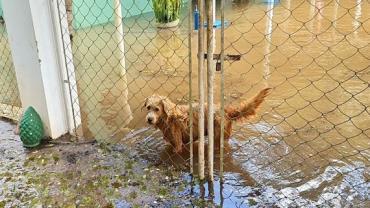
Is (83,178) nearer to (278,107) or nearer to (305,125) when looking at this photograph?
(305,125)

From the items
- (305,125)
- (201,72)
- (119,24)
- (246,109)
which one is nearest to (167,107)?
(246,109)

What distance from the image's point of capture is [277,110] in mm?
4188

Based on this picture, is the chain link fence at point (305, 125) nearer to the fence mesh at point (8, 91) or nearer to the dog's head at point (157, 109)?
the dog's head at point (157, 109)

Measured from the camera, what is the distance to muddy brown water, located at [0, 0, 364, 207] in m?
2.82

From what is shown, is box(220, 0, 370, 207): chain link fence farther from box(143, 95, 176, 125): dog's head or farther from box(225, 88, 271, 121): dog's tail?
Answer: box(143, 95, 176, 125): dog's head

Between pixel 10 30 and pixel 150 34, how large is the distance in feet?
19.6

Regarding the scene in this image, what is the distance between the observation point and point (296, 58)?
5973mm

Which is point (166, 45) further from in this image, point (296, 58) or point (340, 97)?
point (340, 97)

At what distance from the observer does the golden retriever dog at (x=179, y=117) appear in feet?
10.9

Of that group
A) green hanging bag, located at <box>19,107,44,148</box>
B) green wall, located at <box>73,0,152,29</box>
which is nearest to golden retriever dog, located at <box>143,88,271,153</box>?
green hanging bag, located at <box>19,107,44,148</box>

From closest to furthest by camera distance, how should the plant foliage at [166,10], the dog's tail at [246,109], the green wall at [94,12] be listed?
the dog's tail at [246,109], the plant foliage at [166,10], the green wall at [94,12]

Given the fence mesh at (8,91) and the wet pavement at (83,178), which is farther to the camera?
the fence mesh at (8,91)

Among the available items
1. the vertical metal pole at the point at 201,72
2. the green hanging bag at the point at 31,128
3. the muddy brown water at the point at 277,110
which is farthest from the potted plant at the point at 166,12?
the vertical metal pole at the point at 201,72

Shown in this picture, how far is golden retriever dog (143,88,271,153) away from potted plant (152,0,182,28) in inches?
261
